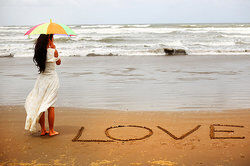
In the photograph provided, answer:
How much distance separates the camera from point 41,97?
3.81 metres

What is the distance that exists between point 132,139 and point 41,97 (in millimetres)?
1482

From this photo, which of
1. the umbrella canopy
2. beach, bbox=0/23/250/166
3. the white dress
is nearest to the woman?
the white dress

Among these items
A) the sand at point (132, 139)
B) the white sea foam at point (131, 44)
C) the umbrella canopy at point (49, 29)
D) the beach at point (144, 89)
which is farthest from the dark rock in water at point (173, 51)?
the umbrella canopy at point (49, 29)

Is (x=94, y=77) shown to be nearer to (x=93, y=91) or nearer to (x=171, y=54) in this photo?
(x=93, y=91)

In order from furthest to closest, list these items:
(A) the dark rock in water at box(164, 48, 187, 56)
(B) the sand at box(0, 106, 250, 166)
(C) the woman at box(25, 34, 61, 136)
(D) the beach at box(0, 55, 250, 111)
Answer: (A) the dark rock in water at box(164, 48, 187, 56) < (D) the beach at box(0, 55, 250, 111) < (C) the woman at box(25, 34, 61, 136) < (B) the sand at box(0, 106, 250, 166)

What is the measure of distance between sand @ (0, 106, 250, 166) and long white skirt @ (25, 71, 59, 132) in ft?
1.03

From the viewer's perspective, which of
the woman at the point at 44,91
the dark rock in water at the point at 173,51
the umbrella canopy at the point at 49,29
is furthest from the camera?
the dark rock in water at the point at 173,51

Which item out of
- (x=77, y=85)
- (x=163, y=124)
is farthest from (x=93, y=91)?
(x=163, y=124)

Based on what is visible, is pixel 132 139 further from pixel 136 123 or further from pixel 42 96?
pixel 42 96

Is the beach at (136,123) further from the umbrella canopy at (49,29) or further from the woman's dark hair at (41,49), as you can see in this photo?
the umbrella canopy at (49,29)

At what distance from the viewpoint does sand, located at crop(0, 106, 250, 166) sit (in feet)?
10.3

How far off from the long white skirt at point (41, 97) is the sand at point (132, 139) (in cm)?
31

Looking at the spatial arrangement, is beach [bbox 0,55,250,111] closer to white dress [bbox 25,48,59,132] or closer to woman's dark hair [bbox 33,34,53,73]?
white dress [bbox 25,48,59,132]

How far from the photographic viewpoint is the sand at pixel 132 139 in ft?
10.3
